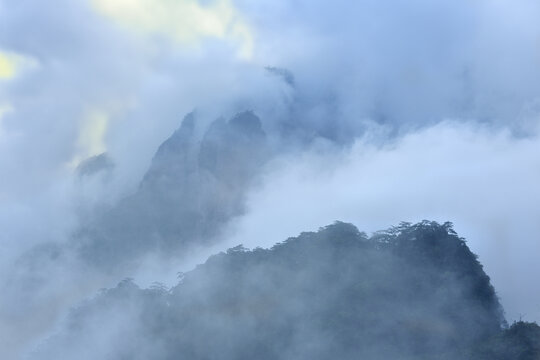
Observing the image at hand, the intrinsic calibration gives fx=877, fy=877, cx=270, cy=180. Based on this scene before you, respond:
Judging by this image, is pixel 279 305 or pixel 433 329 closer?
pixel 433 329

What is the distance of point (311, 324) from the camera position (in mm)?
121875

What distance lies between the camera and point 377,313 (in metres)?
117

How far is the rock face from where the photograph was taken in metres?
114

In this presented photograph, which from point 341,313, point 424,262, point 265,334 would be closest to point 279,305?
point 265,334

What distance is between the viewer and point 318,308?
409ft

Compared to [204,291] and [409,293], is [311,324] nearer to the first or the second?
[409,293]

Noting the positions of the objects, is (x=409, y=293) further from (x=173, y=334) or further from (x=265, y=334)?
(x=173, y=334)

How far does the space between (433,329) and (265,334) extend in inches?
987

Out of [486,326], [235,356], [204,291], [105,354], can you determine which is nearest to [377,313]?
[486,326]

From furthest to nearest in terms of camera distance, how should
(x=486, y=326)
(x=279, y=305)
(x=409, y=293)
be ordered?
(x=279, y=305), (x=409, y=293), (x=486, y=326)

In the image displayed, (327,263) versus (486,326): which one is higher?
(327,263)

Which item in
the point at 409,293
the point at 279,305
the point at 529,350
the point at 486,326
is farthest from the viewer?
the point at 279,305

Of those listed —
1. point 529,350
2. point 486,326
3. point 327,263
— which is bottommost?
point 529,350

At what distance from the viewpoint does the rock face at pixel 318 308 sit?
375 ft
